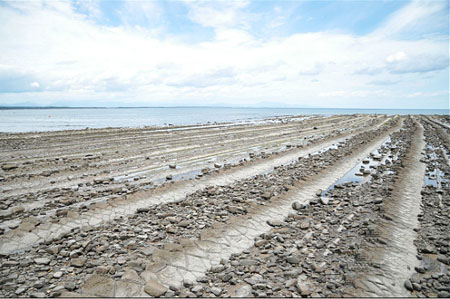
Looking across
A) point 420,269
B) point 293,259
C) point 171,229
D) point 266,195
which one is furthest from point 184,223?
point 420,269

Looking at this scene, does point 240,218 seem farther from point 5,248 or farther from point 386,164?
point 386,164

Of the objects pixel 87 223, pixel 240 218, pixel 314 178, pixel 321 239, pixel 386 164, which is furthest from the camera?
pixel 386 164

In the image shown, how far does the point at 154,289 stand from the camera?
4.31 m

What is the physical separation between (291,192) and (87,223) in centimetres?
706

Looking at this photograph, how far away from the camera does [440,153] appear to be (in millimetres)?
17797

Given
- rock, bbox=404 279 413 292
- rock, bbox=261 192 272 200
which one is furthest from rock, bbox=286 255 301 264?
rock, bbox=261 192 272 200

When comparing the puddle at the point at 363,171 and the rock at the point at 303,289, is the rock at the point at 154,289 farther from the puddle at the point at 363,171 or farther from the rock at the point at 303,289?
the puddle at the point at 363,171

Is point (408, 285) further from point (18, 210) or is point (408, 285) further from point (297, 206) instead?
point (18, 210)

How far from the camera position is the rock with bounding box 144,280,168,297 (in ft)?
13.9

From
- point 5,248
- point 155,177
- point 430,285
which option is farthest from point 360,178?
point 5,248

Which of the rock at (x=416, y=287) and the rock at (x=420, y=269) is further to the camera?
the rock at (x=420, y=269)

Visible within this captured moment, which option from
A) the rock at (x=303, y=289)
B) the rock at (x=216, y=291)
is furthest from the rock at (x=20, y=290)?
the rock at (x=303, y=289)

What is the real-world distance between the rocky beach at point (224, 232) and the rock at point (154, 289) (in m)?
0.02

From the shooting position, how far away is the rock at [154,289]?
4.25 m
